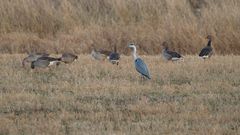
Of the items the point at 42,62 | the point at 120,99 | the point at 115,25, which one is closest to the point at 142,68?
the point at 120,99

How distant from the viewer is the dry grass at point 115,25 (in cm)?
1712

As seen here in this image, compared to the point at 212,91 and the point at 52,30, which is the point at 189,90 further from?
the point at 52,30

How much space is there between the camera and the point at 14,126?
26.6 ft

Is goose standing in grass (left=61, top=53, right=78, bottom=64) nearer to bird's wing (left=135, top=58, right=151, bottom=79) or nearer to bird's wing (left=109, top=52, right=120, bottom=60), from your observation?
bird's wing (left=109, top=52, right=120, bottom=60)

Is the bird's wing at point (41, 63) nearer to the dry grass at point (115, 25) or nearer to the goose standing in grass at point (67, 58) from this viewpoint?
the goose standing in grass at point (67, 58)

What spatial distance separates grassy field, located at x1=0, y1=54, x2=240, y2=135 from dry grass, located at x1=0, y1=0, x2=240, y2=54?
299cm

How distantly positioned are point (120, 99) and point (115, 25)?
320 inches

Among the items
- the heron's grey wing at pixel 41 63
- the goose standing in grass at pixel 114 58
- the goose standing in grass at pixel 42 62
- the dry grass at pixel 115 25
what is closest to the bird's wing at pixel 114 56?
the goose standing in grass at pixel 114 58

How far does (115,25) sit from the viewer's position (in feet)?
58.9

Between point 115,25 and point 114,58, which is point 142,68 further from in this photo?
point 115,25

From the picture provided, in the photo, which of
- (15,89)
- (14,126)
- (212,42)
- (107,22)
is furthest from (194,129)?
(107,22)

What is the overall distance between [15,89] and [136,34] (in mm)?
7209

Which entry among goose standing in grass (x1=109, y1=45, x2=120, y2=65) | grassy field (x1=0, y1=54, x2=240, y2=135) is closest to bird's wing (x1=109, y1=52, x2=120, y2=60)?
goose standing in grass (x1=109, y1=45, x2=120, y2=65)

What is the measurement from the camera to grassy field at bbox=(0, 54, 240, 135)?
812 centimetres
